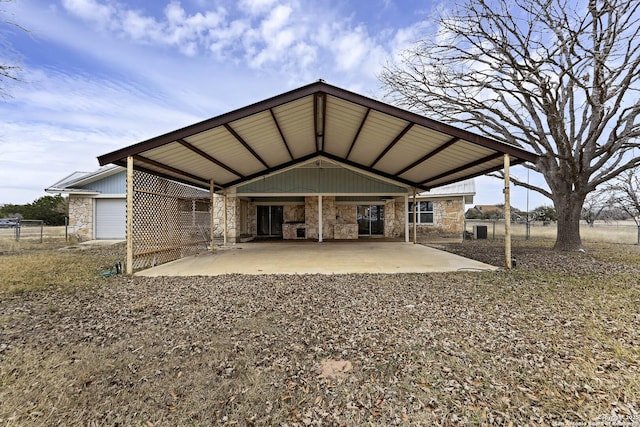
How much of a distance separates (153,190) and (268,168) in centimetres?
518

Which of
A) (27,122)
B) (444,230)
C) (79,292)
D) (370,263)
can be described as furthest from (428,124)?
(27,122)

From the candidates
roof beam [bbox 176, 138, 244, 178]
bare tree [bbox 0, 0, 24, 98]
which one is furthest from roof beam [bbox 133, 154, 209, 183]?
bare tree [bbox 0, 0, 24, 98]

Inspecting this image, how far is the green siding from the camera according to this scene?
12.5 metres

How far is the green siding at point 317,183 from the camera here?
12500mm

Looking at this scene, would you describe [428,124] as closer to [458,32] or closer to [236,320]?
[236,320]

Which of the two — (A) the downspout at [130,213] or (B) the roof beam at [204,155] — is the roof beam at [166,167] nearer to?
(A) the downspout at [130,213]

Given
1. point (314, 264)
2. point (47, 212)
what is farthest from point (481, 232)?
point (47, 212)

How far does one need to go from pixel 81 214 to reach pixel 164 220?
30.0 ft

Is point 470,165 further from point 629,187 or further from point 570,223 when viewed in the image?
point 629,187

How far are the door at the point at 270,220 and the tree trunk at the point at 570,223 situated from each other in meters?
11.6

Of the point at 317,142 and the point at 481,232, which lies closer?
the point at 317,142

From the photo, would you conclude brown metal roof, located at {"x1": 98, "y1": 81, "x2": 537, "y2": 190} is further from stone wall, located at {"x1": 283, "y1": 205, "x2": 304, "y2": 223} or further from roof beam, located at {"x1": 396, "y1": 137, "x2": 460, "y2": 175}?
stone wall, located at {"x1": 283, "y1": 205, "x2": 304, "y2": 223}

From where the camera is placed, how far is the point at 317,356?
2770 millimetres

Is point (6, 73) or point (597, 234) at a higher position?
point (6, 73)
